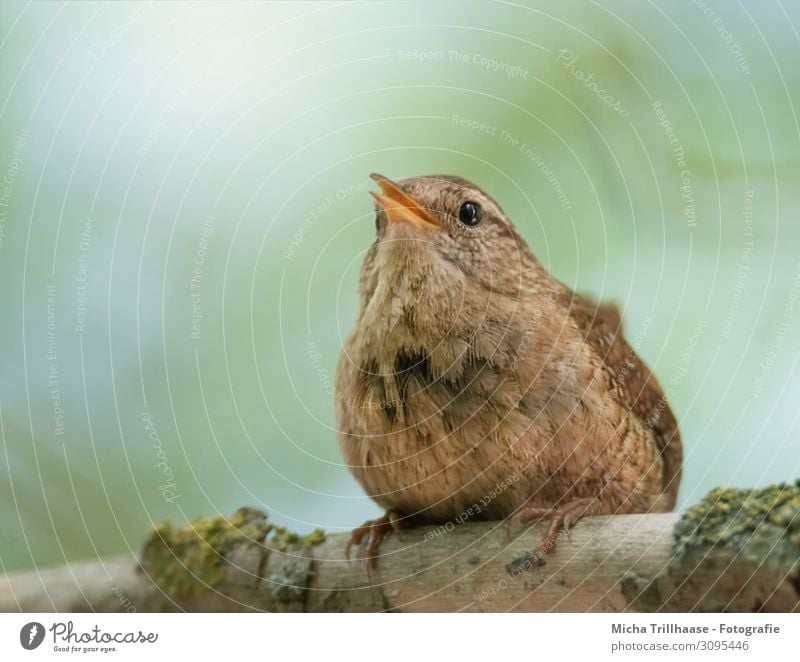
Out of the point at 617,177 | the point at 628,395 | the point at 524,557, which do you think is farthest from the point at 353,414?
the point at 617,177

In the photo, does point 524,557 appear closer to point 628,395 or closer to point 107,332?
point 628,395

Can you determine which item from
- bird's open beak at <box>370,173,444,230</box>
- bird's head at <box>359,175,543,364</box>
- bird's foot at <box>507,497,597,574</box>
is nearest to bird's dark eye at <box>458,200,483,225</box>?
bird's head at <box>359,175,543,364</box>

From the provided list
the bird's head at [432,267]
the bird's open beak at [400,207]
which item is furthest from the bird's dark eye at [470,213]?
the bird's open beak at [400,207]

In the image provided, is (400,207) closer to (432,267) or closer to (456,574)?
(432,267)

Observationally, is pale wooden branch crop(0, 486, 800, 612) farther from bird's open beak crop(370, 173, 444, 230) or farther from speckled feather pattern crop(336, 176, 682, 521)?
bird's open beak crop(370, 173, 444, 230)

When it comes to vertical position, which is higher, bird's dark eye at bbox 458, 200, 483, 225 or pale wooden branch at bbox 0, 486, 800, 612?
bird's dark eye at bbox 458, 200, 483, 225

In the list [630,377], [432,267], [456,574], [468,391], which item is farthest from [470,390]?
[630,377]

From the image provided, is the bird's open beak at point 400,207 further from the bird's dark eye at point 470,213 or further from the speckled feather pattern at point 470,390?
the bird's dark eye at point 470,213
